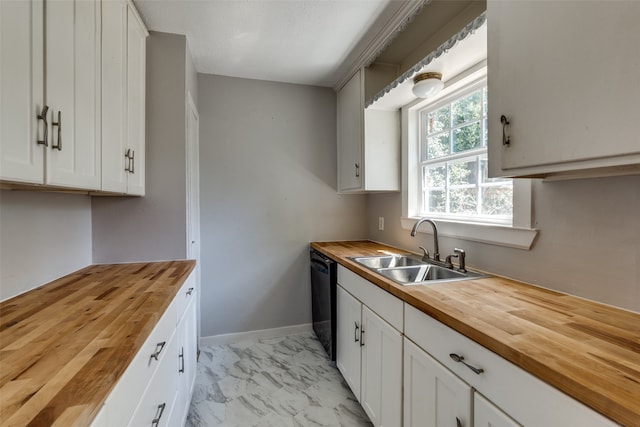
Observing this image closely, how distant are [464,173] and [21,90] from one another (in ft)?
6.83

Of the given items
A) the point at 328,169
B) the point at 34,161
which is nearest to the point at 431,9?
the point at 328,169

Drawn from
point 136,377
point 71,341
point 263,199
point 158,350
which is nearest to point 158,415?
point 158,350

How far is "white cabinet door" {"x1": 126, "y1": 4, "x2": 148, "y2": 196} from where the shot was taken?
5.39 ft

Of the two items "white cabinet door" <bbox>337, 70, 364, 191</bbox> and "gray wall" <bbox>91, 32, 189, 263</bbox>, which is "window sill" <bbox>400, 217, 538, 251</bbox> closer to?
"white cabinet door" <bbox>337, 70, 364, 191</bbox>

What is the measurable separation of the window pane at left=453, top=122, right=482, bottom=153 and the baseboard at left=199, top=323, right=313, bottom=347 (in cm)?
209

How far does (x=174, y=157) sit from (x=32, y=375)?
155 centimetres

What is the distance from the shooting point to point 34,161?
878 millimetres

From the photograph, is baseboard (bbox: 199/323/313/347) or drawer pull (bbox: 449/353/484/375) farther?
baseboard (bbox: 199/323/313/347)

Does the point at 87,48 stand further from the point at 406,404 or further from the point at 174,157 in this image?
the point at 406,404

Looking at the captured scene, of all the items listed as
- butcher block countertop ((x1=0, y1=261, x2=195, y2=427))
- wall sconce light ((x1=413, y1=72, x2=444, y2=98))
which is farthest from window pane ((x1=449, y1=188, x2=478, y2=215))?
butcher block countertop ((x1=0, y1=261, x2=195, y2=427))

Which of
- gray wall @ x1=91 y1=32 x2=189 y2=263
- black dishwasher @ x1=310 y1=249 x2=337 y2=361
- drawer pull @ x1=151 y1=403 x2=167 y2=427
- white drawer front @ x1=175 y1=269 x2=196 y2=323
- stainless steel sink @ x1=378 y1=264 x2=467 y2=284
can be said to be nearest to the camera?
drawer pull @ x1=151 y1=403 x2=167 y2=427

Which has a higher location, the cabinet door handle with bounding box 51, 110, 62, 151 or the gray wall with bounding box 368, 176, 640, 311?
the cabinet door handle with bounding box 51, 110, 62, 151

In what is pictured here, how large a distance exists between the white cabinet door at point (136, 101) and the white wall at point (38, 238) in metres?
0.34

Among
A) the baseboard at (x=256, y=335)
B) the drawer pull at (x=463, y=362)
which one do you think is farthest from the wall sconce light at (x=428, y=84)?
the baseboard at (x=256, y=335)
